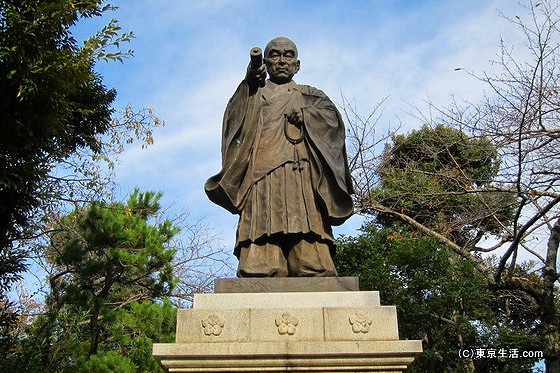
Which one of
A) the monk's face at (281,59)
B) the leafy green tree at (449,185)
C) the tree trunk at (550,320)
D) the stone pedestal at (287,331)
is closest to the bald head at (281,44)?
the monk's face at (281,59)

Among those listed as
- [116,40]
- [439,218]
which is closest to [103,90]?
[116,40]

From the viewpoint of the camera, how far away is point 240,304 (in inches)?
177

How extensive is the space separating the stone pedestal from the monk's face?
2.15 m

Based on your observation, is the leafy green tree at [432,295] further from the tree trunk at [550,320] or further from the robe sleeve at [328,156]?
the robe sleeve at [328,156]

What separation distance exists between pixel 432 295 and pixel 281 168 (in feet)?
27.2

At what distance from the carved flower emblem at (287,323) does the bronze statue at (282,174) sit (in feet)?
1.95

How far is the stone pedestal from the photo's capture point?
409cm

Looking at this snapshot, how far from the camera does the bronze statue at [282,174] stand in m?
5.04

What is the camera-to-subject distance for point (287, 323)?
4293 millimetres

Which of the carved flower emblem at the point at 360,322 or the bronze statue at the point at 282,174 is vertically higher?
the bronze statue at the point at 282,174

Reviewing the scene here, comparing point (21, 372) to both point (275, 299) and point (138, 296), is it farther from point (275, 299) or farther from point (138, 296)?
point (138, 296)

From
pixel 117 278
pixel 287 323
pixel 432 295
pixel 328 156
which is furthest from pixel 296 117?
pixel 117 278

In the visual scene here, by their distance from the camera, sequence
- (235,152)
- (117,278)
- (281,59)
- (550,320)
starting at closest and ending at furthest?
(235,152), (281,59), (550,320), (117,278)

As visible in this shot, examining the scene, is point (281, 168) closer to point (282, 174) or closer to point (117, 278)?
point (282, 174)
